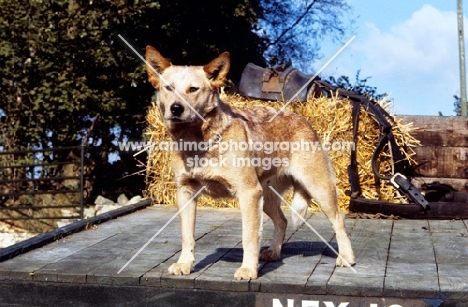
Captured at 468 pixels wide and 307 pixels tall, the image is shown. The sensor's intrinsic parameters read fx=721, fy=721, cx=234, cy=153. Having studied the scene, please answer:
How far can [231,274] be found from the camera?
14.4 feet

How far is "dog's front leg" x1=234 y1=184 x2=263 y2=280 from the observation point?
4.34 metres

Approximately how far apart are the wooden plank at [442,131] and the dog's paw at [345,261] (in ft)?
12.9

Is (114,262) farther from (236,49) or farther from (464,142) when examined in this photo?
(236,49)

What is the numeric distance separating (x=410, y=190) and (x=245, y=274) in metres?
3.20

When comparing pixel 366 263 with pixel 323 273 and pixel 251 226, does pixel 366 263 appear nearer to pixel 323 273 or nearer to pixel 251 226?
pixel 323 273

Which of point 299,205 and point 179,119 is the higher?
point 179,119

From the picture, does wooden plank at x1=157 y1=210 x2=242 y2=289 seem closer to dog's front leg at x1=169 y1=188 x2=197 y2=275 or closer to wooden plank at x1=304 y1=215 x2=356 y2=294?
dog's front leg at x1=169 y1=188 x2=197 y2=275

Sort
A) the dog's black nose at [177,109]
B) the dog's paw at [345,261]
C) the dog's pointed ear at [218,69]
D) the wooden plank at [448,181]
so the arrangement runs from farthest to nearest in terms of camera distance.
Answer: the wooden plank at [448,181], the dog's paw at [345,261], the dog's pointed ear at [218,69], the dog's black nose at [177,109]

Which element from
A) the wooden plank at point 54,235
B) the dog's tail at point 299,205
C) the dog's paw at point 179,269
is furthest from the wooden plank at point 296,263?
the wooden plank at point 54,235

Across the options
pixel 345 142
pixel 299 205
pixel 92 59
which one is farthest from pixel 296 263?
pixel 92 59

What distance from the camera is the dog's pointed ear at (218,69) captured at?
Answer: 4355 millimetres

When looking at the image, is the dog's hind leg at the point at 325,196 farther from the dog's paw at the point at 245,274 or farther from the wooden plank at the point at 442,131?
the wooden plank at the point at 442,131

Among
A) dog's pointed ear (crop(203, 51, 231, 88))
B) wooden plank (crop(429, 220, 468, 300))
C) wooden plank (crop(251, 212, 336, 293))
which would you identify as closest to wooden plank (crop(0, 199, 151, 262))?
wooden plank (crop(251, 212, 336, 293))

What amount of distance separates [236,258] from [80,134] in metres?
7.70
